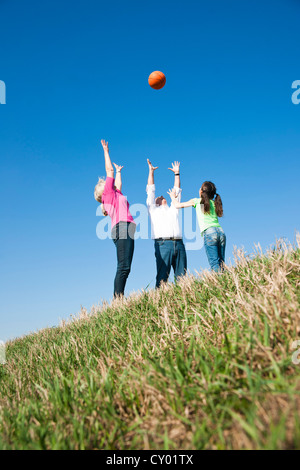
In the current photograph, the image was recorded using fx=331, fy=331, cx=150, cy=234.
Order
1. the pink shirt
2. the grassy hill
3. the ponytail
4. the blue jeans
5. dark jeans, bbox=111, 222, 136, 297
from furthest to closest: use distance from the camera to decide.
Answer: the ponytail → the blue jeans → the pink shirt → dark jeans, bbox=111, 222, 136, 297 → the grassy hill

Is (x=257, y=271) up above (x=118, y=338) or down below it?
above

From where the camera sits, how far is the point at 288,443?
4.11 ft

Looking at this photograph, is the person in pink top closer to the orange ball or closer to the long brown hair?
the long brown hair

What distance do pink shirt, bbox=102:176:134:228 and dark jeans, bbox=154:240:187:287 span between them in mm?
1049

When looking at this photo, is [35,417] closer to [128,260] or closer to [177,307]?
[177,307]

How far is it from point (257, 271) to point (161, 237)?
12.3 ft

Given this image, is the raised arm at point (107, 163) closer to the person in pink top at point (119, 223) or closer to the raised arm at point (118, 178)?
the person in pink top at point (119, 223)

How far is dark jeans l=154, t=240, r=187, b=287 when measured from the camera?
23.4 feet

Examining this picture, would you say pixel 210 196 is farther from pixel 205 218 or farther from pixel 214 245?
pixel 214 245

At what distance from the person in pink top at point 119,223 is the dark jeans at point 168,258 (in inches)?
37.8

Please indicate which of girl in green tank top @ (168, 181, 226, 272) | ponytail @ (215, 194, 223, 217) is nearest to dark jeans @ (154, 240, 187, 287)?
girl in green tank top @ (168, 181, 226, 272)

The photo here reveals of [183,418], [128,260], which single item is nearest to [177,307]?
[183,418]

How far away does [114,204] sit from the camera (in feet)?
21.7

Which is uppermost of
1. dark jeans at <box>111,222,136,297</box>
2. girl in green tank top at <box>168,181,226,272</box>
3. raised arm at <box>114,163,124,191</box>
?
raised arm at <box>114,163,124,191</box>
